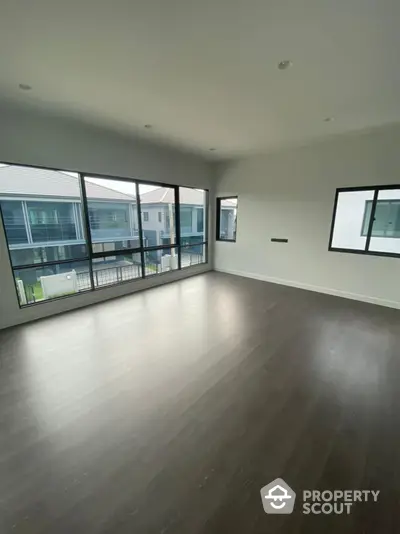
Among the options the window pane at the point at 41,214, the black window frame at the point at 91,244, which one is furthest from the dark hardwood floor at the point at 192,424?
the window pane at the point at 41,214

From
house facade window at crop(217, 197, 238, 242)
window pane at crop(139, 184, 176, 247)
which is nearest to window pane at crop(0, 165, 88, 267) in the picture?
window pane at crop(139, 184, 176, 247)

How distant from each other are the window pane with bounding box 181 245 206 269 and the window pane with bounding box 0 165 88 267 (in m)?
2.53

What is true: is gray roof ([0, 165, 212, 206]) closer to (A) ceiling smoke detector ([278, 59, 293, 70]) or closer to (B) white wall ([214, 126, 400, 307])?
(B) white wall ([214, 126, 400, 307])

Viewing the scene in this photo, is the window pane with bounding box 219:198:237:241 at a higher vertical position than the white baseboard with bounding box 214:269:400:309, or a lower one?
higher

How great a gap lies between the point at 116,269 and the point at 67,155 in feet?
7.04

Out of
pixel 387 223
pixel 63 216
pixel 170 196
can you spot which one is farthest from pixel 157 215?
pixel 387 223

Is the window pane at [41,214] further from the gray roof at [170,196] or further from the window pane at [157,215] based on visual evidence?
the gray roof at [170,196]

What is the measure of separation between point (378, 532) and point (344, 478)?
263 mm

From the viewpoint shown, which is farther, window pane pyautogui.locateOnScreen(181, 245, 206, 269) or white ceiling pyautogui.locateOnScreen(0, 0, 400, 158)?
window pane pyautogui.locateOnScreen(181, 245, 206, 269)

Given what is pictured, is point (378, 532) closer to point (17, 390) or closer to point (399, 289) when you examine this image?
point (17, 390)

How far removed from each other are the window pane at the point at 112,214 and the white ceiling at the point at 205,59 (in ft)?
3.90

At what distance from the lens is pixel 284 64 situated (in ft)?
7.16

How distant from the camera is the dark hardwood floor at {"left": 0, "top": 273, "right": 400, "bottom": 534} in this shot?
1.33m

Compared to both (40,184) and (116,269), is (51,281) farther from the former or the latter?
(40,184)
